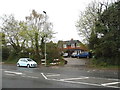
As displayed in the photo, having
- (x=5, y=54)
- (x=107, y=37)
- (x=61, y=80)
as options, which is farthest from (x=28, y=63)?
(x=5, y=54)

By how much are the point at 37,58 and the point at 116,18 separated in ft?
57.9

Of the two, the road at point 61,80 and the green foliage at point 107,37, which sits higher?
the green foliage at point 107,37

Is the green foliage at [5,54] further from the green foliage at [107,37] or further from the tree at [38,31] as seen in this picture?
the green foliage at [107,37]

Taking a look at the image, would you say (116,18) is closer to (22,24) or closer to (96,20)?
(96,20)

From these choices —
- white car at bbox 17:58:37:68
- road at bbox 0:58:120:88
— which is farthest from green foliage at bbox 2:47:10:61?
road at bbox 0:58:120:88

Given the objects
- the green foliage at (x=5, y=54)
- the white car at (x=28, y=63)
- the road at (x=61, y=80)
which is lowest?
the road at (x=61, y=80)

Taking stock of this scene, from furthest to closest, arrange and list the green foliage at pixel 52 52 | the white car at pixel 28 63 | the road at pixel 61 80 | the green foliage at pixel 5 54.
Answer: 1. the green foliage at pixel 5 54
2. the green foliage at pixel 52 52
3. the white car at pixel 28 63
4. the road at pixel 61 80

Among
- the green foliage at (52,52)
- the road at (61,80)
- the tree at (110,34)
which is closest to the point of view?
the road at (61,80)

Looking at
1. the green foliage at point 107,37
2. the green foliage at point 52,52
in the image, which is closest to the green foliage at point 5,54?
the green foliage at point 52,52

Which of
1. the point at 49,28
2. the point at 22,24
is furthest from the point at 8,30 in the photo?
the point at 49,28

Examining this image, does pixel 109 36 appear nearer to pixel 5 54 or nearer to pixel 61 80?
pixel 61 80

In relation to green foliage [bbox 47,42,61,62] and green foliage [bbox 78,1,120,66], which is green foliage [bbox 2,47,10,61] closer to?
green foliage [bbox 47,42,61,62]

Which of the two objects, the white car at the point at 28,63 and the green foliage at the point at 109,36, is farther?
the white car at the point at 28,63

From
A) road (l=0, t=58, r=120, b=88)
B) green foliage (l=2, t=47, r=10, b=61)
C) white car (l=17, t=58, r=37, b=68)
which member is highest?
green foliage (l=2, t=47, r=10, b=61)
